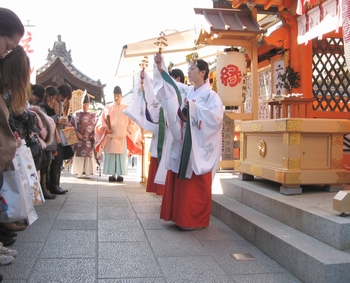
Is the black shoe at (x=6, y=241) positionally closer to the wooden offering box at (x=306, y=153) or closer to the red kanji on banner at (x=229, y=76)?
the wooden offering box at (x=306, y=153)

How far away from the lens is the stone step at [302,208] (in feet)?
10.3

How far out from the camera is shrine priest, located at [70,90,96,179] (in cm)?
905

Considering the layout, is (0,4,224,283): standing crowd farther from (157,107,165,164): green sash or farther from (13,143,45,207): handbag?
(13,143,45,207): handbag

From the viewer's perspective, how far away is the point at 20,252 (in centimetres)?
353

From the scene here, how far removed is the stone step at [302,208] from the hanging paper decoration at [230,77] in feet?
12.7

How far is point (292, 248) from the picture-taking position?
321 cm

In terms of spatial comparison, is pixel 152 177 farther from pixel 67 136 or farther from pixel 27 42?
pixel 27 42

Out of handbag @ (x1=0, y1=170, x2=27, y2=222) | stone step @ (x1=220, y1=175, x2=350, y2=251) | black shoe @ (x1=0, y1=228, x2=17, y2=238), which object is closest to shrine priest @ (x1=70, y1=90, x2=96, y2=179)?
stone step @ (x1=220, y1=175, x2=350, y2=251)

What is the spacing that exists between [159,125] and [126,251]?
2.40 meters

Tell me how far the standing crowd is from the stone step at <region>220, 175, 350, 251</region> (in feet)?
2.17

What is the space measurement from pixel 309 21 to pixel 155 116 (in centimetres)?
348

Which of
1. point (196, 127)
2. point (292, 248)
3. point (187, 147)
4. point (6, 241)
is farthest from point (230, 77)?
point (6, 241)

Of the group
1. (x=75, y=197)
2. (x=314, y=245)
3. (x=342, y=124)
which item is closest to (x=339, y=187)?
(x=342, y=124)

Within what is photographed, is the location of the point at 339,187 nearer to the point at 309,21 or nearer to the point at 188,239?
the point at 188,239
